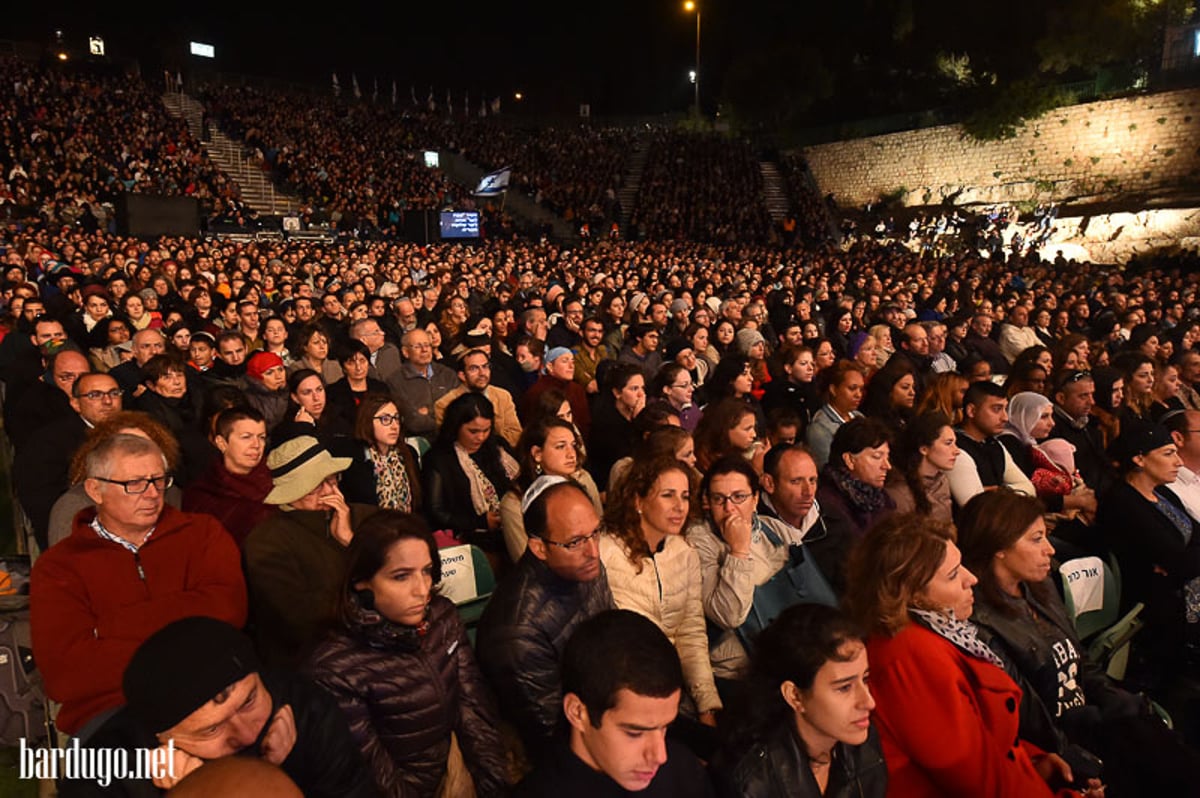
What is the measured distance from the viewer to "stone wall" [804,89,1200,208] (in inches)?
946

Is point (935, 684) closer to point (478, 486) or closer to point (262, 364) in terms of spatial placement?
point (478, 486)

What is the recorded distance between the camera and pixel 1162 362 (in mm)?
6910

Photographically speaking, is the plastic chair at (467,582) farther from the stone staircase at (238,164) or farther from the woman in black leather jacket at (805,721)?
the stone staircase at (238,164)

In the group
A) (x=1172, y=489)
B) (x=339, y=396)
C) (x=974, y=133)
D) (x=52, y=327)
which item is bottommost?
(x=1172, y=489)

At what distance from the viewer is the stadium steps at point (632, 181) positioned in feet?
98.0

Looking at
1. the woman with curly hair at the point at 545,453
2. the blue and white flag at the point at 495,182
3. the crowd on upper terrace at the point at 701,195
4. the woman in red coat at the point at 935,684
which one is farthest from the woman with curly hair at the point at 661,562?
the blue and white flag at the point at 495,182

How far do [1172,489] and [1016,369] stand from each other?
2.05m

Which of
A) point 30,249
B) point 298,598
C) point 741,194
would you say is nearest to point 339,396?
point 298,598

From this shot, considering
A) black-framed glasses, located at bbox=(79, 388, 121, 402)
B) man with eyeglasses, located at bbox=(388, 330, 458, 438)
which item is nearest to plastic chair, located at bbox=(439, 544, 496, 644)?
black-framed glasses, located at bbox=(79, 388, 121, 402)

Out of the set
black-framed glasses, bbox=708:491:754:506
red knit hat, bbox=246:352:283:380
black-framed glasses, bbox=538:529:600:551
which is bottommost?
black-framed glasses, bbox=708:491:754:506

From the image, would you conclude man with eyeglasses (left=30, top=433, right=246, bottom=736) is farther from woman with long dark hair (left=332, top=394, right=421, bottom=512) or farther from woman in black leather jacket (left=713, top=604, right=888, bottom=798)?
woman in black leather jacket (left=713, top=604, right=888, bottom=798)

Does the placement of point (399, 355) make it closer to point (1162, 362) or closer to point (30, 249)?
point (1162, 362)

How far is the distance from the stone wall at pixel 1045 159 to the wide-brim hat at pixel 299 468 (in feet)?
94.6

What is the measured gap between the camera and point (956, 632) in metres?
2.38
